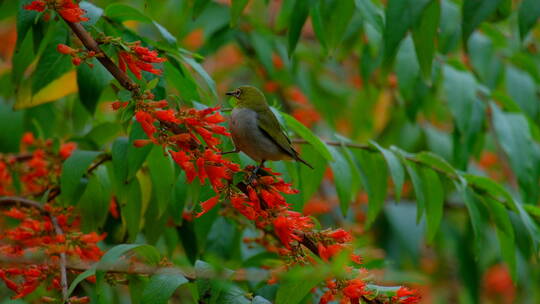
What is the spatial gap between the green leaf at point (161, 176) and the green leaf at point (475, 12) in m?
1.79

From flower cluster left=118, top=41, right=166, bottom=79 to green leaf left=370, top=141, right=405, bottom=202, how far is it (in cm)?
164

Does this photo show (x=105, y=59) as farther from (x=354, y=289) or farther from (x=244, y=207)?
(x=354, y=289)

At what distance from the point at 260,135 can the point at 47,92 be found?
1.39 metres

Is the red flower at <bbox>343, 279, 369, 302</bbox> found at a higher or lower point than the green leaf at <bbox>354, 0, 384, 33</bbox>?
lower

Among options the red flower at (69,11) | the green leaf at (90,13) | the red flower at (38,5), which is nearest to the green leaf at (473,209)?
the green leaf at (90,13)

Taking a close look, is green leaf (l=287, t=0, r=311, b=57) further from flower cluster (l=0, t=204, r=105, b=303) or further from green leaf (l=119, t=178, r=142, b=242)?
flower cluster (l=0, t=204, r=105, b=303)

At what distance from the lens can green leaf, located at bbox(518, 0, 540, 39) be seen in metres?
4.05

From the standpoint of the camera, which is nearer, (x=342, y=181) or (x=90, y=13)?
(x=90, y=13)

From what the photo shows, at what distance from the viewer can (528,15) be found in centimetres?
406

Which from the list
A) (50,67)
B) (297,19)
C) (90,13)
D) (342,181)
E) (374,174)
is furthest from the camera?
(374,174)

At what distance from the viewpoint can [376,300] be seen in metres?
3.11

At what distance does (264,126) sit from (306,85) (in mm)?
2812

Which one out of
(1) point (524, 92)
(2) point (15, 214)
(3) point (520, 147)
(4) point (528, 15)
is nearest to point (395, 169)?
(4) point (528, 15)

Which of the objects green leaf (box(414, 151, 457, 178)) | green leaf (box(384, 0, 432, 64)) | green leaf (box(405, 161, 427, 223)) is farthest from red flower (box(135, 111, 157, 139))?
green leaf (box(414, 151, 457, 178))
